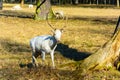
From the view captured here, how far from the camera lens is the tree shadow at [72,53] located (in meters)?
15.3

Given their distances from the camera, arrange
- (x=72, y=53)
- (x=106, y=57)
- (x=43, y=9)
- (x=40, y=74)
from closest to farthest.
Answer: (x=40, y=74) → (x=106, y=57) → (x=72, y=53) → (x=43, y=9)

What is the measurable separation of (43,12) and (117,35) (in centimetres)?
2342

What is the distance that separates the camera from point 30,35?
2308cm

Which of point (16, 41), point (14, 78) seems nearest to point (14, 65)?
point (14, 78)

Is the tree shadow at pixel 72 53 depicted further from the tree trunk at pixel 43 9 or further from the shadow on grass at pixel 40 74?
the tree trunk at pixel 43 9

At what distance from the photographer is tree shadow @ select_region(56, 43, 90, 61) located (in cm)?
1526

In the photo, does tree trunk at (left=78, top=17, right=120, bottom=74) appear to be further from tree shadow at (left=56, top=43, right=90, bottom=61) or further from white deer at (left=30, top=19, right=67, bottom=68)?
tree shadow at (left=56, top=43, right=90, bottom=61)

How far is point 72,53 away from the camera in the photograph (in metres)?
16.5

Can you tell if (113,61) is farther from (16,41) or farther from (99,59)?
(16,41)

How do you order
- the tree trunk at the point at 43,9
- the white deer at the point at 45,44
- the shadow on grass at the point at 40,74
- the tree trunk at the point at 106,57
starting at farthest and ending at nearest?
the tree trunk at the point at 43,9, the tree trunk at the point at 106,57, the white deer at the point at 45,44, the shadow on grass at the point at 40,74

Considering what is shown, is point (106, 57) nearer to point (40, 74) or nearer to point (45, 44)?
point (45, 44)

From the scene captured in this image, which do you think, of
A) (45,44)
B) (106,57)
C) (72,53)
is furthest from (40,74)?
(72,53)

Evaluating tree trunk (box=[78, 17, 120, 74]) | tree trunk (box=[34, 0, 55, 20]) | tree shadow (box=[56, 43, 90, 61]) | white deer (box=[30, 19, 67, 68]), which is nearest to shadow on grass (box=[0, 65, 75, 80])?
white deer (box=[30, 19, 67, 68])

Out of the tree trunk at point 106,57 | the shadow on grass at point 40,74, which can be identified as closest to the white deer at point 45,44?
the shadow on grass at point 40,74
